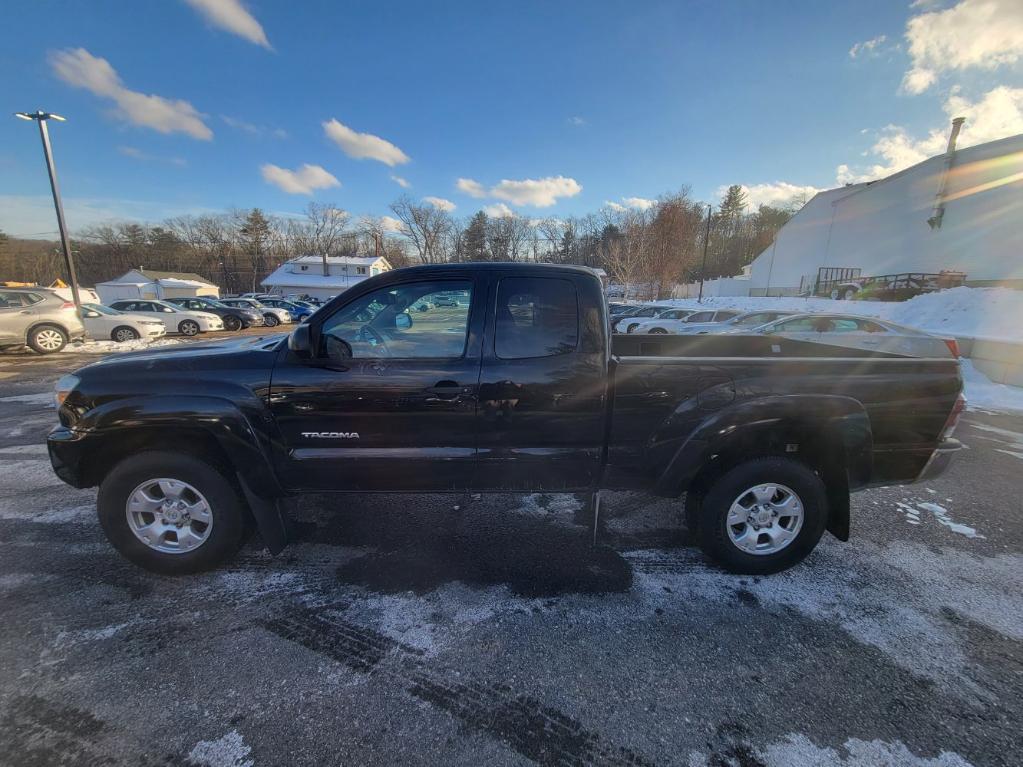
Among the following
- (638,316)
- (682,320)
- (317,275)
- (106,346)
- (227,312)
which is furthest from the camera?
(317,275)

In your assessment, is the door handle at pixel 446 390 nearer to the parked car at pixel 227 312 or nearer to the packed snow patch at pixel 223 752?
the packed snow patch at pixel 223 752

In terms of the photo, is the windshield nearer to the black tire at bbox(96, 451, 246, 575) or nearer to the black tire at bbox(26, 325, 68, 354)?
the black tire at bbox(26, 325, 68, 354)

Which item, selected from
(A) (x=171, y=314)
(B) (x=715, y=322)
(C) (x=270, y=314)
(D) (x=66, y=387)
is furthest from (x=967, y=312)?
(C) (x=270, y=314)

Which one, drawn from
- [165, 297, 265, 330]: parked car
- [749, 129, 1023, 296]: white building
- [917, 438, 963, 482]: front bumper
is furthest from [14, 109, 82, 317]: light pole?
[749, 129, 1023, 296]: white building

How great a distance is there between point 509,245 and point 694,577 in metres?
65.6

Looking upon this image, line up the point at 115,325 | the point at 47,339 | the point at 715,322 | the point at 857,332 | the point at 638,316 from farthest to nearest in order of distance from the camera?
the point at 638,316 < the point at 715,322 < the point at 115,325 < the point at 47,339 < the point at 857,332

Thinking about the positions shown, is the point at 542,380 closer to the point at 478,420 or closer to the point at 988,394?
the point at 478,420

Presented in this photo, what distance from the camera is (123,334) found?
45.5 ft

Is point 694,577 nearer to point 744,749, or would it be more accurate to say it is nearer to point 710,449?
point 710,449

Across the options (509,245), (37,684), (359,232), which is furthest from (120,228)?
(37,684)

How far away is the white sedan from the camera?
53.1ft

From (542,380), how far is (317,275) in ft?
206

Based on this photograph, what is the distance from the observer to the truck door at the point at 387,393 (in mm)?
2617

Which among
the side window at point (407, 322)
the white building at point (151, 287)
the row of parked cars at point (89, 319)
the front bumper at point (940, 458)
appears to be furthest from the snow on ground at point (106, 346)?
the white building at point (151, 287)
